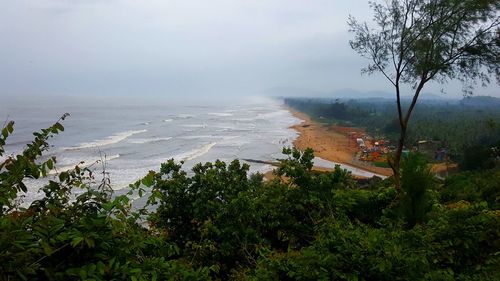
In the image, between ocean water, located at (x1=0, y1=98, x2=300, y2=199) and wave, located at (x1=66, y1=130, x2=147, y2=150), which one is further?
wave, located at (x1=66, y1=130, x2=147, y2=150)

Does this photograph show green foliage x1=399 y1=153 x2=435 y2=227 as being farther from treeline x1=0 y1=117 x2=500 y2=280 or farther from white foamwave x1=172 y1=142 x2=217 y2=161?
white foamwave x1=172 y1=142 x2=217 y2=161

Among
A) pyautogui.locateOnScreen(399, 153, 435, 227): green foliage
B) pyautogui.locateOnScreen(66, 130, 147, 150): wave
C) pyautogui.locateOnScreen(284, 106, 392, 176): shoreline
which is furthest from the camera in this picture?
pyautogui.locateOnScreen(66, 130, 147, 150): wave

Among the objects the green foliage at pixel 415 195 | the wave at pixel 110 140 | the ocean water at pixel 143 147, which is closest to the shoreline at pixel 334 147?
the ocean water at pixel 143 147

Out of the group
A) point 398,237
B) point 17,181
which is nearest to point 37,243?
point 17,181

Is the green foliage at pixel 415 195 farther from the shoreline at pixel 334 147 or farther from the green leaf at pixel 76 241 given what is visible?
the shoreline at pixel 334 147

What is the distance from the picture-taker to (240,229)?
22.8ft

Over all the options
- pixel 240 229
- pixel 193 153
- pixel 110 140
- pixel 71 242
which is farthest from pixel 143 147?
pixel 71 242

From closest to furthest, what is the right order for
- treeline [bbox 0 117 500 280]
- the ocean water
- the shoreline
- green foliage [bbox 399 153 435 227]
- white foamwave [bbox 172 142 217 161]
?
treeline [bbox 0 117 500 280], green foliage [bbox 399 153 435 227], the ocean water, white foamwave [bbox 172 142 217 161], the shoreline

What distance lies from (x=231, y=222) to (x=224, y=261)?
2.17 ft

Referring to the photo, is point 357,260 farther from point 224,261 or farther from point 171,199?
point 171,199

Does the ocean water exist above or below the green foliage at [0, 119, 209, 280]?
below

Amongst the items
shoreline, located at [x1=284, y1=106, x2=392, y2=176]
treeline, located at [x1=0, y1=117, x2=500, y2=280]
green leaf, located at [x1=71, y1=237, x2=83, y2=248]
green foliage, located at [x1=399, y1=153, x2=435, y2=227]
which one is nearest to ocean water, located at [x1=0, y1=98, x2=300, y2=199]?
shoreline, located at [x1=284, y1=106, x2=392, y2=176]

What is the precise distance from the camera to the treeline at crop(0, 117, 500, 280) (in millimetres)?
2561

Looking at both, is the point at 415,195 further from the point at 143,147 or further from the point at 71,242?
the point at 143,147
